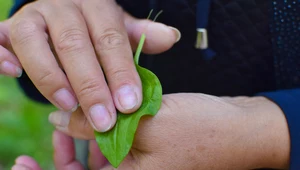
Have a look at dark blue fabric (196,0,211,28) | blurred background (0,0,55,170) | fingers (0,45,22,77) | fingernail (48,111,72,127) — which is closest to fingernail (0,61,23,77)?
fingers (0,45,22,77)

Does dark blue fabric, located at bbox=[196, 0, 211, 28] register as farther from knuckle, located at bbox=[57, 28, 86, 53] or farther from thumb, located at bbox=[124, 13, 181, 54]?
knuckle, located at bbox=[57, 28, 86, 53]

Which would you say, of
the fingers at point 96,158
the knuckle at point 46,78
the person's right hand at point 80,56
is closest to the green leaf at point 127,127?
the person's right hand at point 80,56

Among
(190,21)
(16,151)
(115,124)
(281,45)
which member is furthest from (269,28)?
(16,151)

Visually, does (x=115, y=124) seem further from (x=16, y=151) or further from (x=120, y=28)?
(x=16, y=151)

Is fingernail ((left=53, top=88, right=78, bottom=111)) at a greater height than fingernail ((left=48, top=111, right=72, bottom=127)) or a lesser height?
greater

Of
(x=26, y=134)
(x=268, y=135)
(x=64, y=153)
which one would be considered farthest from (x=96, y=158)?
(x=26, y=134)

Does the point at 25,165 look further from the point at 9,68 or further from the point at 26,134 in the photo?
the point at 26,134

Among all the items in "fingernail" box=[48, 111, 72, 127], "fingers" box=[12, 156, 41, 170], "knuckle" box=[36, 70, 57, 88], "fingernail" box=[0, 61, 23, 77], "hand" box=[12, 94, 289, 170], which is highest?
"knuckle" box=[36, 70, 57, 88]

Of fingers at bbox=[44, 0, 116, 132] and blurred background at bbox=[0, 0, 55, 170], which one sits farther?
blurred background at bbox=[0, 0, 55, 170]
